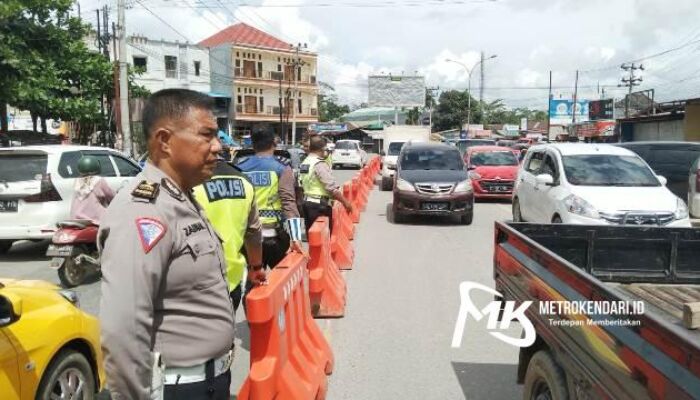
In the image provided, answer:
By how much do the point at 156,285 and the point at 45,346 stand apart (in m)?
1.76

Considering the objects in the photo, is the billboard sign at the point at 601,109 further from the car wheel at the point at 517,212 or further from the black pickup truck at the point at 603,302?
the black pickup truck at the point at 603,302

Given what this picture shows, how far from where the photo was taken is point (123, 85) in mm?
18734

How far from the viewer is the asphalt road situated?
443 centimetres

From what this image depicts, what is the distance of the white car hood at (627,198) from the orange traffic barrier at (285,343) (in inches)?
223

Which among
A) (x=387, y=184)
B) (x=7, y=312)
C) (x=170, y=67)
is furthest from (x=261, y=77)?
(x=7, y=312)

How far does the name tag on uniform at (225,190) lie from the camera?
3266 mm

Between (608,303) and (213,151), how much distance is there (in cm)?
160

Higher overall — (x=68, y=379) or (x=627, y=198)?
(x=627, y=198)

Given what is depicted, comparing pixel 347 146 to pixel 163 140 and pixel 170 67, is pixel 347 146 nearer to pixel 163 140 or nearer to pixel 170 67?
pixel 170 67

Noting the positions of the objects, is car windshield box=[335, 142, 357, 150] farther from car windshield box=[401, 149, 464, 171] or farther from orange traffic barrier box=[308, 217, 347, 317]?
orange traffic barrier box=[308, 217, 347, 317]

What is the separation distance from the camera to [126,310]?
180 centimetres

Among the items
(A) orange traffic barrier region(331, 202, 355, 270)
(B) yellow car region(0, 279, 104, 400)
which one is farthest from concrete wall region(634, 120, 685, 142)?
(B) yellow car region(0, 279, 104, 400)

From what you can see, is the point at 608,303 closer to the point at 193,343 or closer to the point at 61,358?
the point at 193,343

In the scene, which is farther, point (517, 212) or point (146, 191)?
point (517, 212)
